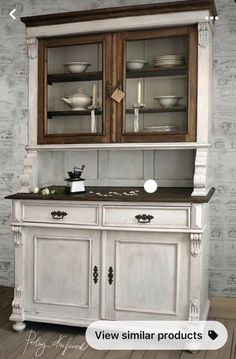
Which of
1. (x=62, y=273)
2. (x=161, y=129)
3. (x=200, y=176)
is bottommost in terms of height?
(x=62, y=273)

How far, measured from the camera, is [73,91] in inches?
125

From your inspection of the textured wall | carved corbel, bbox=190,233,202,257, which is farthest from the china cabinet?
the textured wall

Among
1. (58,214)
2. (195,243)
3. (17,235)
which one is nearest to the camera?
(195,243)

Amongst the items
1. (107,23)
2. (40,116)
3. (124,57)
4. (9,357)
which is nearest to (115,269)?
(9,357)

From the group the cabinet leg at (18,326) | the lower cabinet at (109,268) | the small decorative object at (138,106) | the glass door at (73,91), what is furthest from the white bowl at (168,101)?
the cabinet leg at (18,326)

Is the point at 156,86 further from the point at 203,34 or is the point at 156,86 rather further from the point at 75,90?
the point at 75,90

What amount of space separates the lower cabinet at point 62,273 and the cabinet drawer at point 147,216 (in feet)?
0.51

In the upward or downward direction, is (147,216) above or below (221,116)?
below

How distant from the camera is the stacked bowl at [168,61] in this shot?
295cm

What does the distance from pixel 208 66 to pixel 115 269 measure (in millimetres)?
1374

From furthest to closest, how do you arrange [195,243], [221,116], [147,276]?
[221,116] < [147,276] < [195,243]

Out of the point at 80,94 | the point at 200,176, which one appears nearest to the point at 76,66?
the point at 80,94

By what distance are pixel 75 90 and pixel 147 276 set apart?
4.37 ft

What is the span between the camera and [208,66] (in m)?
2.87
